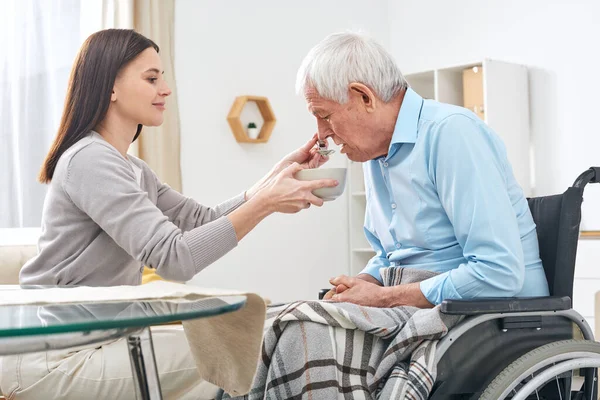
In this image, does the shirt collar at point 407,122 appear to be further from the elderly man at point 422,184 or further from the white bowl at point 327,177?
the white bowl at point 327,177

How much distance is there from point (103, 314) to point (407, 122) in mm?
952

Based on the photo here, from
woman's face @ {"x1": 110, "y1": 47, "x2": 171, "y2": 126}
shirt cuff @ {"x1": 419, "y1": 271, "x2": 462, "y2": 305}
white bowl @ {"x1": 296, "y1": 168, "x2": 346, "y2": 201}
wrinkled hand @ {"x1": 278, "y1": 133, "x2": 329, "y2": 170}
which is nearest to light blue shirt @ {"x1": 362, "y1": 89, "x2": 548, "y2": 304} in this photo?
shirt cuff @ {"x1": 419, "y1": 271, "x2": 462, "y2": 305}

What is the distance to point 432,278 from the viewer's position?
5.51 feet

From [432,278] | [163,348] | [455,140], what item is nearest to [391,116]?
[455,140]

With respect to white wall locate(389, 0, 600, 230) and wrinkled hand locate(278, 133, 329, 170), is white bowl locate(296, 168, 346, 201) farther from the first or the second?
white wall locate(389, 0, 600, 230)

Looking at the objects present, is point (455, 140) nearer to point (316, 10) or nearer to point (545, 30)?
point (545, 30)

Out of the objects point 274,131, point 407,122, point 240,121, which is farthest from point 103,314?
point 274,131

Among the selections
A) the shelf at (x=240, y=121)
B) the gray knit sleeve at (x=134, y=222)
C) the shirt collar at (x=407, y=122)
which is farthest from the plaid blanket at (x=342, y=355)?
the shelf at (x=240, y=121)

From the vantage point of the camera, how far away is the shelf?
4672 mm

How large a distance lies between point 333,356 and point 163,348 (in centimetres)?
87

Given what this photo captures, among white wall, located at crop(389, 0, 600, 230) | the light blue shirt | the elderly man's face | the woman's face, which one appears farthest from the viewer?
white wall, located at crop(389, 0, 600, 230)

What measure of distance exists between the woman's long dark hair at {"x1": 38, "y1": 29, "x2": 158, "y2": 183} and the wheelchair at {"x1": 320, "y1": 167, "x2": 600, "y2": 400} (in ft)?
3.27

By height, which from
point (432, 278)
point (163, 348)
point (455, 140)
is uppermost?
point (455, 140)

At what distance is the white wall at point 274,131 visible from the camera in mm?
4598
